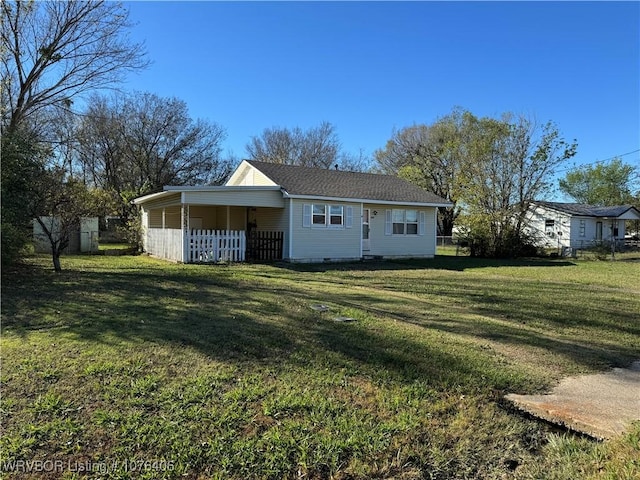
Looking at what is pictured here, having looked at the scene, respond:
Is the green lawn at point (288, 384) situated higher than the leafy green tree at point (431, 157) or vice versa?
the leafy green tree at point (431, 157)

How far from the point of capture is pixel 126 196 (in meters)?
26.8

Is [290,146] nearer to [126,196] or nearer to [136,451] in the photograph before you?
[126,196]

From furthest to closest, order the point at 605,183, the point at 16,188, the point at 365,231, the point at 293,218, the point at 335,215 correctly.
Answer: the point at 605,183 < the point at 365,231 < the point at 335,215 < the point at 293,218 < the point at 16,188

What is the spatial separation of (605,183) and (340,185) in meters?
45.6

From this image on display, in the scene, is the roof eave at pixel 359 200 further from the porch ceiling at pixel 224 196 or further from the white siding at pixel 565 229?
Answer: the white siding at pixel 565 229

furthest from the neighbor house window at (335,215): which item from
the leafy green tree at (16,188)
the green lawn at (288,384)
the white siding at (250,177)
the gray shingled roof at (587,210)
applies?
the gray shingled roof at (587,210)

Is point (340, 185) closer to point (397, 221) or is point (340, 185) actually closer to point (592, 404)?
point (397, 221)

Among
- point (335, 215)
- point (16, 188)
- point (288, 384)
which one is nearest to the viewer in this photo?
point (288, 384)

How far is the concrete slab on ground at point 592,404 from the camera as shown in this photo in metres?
3.31

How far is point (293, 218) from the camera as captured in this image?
16.3 m

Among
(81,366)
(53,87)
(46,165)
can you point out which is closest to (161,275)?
(46,165)

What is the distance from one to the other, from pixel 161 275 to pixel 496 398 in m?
8.72

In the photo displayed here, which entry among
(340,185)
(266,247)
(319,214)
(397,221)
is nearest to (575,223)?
(397,221)

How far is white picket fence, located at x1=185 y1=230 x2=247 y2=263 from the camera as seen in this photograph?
47.7ft
